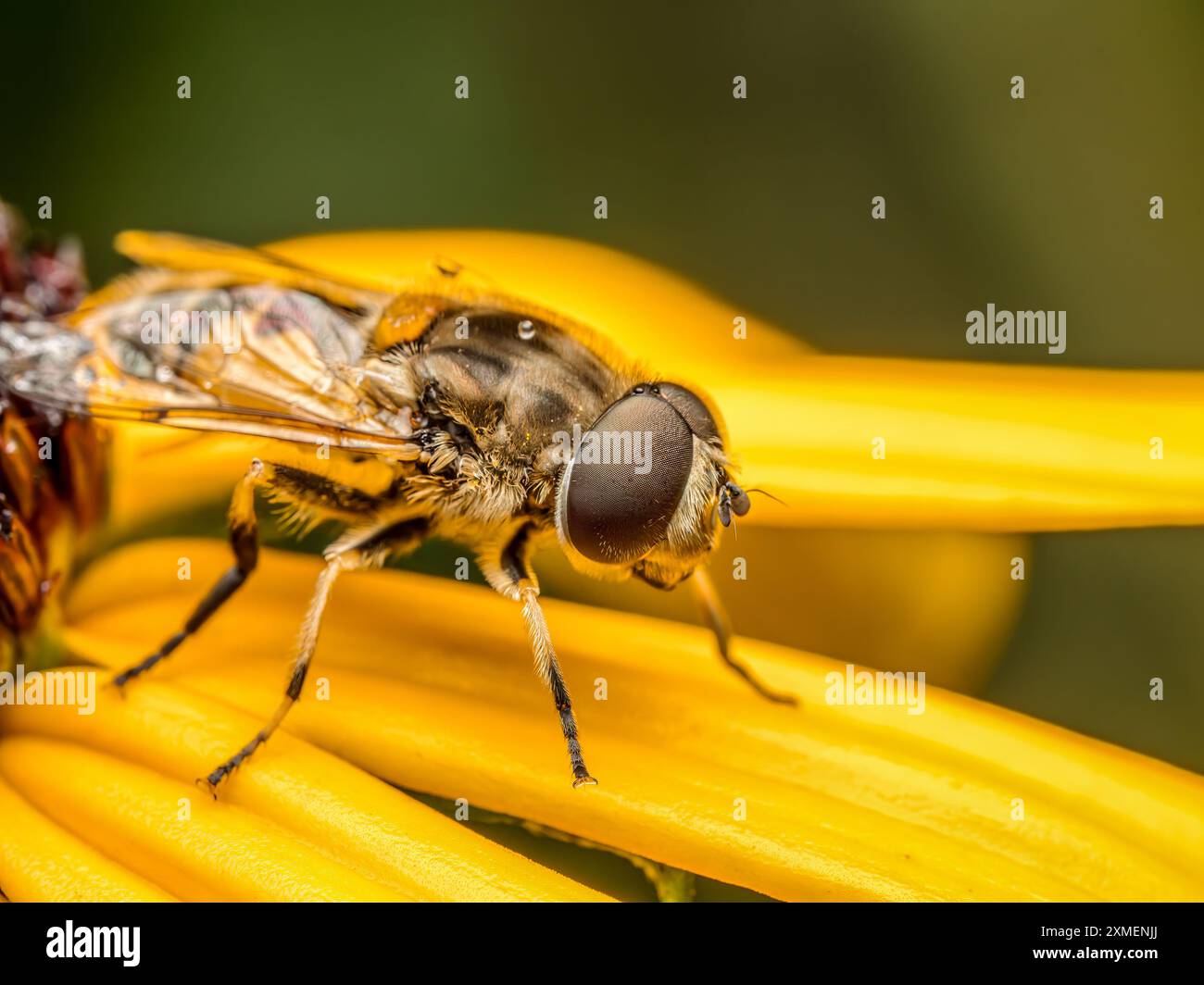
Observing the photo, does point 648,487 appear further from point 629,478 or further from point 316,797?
point 316,797

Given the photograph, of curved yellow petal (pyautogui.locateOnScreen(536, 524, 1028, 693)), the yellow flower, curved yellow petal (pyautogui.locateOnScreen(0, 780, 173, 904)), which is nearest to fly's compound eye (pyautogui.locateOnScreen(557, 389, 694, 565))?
the yellow flower

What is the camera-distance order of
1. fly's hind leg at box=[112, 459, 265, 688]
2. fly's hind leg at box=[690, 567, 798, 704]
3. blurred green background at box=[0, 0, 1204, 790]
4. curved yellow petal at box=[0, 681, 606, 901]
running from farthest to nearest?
blurred green background at box=[0, 0, 1204, 790], fly's hind leg at box=[112, 459, 265, 688], fly's hind leg at box=[690, 567, 798, 704], curved yellow petal at box=[0, 681, 606, 901]

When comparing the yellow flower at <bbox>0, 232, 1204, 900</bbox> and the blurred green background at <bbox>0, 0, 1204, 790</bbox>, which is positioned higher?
the blurred green background at <bbox>0, 0, 1204, 790</bbox>

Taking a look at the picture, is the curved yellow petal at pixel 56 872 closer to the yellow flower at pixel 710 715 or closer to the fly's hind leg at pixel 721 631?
the yellow flower at pixel 710 715

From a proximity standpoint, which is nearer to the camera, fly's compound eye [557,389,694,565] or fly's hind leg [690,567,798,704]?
fly's compound eye [557,389,694,565]

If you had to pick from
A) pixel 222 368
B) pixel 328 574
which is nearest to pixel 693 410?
pixel 328 574

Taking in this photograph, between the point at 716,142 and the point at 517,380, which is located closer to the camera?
the point at 517,380

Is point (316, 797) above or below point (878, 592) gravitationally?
below

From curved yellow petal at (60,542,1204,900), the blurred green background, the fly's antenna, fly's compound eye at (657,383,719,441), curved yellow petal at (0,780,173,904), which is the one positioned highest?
the blurred green background

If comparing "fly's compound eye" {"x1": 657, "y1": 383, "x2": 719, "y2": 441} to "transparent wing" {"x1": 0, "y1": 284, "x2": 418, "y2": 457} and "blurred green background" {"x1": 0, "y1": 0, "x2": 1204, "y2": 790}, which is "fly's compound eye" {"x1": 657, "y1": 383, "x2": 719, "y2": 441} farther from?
"blurred green background" {"x1": 0, "y1": 0, "x2": 1204, "y2": 790}
